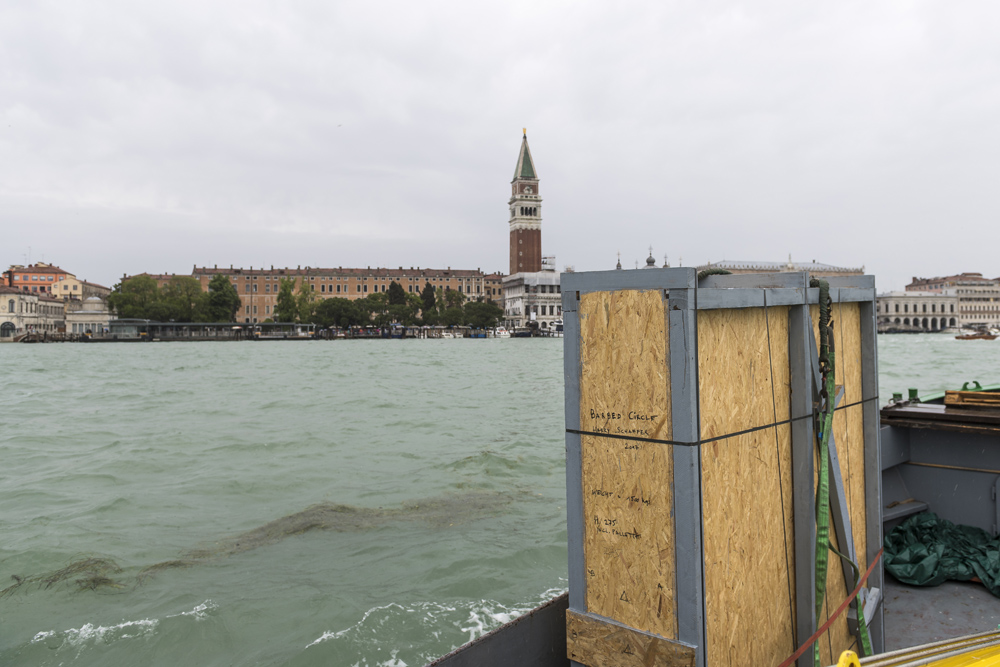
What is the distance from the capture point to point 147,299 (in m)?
90.0

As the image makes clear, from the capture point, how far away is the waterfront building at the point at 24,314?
8381 cm

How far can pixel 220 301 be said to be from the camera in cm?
8925

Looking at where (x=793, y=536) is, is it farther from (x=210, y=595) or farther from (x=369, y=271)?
(x=369, y=271)

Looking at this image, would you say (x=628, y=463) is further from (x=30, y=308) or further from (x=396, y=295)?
(x=30, y=308)

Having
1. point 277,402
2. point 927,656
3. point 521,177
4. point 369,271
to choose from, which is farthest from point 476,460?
point 521,177

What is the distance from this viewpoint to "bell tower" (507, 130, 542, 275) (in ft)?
371

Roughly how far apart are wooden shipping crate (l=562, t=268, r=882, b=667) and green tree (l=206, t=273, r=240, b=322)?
309 feet

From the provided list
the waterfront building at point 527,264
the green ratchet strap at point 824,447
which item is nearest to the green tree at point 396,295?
the waterfront building at point 527,264

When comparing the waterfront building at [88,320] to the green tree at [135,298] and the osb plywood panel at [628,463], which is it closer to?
the green tree at [135,298]

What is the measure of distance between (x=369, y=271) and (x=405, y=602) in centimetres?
10914

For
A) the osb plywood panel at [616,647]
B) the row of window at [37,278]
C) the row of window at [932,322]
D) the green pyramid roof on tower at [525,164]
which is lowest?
the row of window at [932,322]

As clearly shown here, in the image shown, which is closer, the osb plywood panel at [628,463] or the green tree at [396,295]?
the osb plywood panel at [628,463]

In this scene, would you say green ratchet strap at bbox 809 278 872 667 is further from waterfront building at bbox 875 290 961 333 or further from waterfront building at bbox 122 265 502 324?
waterfront building at bbox 875 290 961 333

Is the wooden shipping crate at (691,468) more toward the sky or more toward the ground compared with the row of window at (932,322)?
more toward the sky
